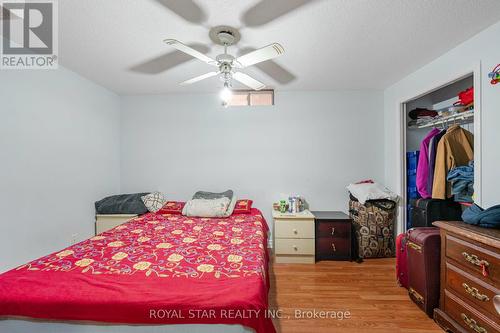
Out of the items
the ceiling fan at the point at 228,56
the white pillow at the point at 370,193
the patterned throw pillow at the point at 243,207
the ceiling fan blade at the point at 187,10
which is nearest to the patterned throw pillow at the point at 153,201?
the patterned throw pillow at the point at 243,207

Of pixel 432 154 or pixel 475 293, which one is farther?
pixel 432 154

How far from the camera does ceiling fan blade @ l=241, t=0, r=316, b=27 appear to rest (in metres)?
1.57

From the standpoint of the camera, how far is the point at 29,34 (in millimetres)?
1969

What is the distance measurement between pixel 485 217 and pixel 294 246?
191 cm

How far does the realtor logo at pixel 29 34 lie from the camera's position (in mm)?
1659

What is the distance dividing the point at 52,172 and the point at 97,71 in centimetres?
130

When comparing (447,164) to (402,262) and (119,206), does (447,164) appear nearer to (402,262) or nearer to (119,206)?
(402,262)

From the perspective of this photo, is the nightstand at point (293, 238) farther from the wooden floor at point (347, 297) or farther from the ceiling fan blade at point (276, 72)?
the ceiling fan blade at point (276, 72)

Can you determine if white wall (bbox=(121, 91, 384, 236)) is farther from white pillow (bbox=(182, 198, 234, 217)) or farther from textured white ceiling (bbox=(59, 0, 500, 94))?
textured white ceiling (bbox=(59, 0, 500, 94))

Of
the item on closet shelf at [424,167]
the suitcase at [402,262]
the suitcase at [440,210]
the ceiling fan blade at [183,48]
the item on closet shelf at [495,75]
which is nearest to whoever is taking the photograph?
the ceiling fan blade at [183,48]

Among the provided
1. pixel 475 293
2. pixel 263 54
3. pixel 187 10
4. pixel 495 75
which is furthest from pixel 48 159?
pixel 495 75

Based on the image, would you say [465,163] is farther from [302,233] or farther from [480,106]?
[302,233]

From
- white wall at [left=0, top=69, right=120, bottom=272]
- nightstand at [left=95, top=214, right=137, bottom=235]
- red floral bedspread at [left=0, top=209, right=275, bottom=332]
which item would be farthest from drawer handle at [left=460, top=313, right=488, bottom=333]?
white wall at [left=0, top=69, right=120, bottom=272]

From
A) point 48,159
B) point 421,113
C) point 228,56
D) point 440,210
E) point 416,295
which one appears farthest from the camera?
point 421,113
